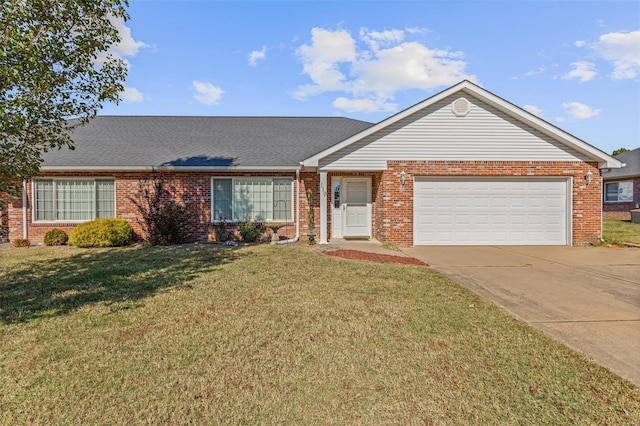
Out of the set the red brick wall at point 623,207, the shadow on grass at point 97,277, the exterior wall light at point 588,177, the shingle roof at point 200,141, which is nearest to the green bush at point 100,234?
the shadow on grass at point 97,277

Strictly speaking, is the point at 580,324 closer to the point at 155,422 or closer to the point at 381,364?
the point at 381,364

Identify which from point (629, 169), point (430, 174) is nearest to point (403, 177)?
point (430, 174)

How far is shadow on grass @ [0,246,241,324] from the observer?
5273 millimetres

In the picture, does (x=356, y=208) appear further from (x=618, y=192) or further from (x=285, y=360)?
(x=618, y=192)

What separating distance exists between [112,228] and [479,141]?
12.7 m

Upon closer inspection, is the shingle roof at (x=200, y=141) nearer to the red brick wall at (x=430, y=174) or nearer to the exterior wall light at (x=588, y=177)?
the red brick wall at (x=430, y=174)

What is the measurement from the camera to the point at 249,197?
1253 cm

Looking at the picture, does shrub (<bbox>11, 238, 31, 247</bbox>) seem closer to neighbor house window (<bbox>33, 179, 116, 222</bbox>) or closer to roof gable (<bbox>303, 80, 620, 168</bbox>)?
neighbor house window (<bbox>33, 179, 116, 222</bbox>)

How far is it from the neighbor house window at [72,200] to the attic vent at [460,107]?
40.6 ft

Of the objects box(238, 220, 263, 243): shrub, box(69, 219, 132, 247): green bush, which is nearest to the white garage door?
box(238, 220, 263, 243): shrub

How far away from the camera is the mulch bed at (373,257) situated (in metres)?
8.71

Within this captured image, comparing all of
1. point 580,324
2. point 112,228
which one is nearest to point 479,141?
point 580,324

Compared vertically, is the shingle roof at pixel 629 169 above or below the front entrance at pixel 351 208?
above

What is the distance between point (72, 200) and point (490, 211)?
48.8 feet
